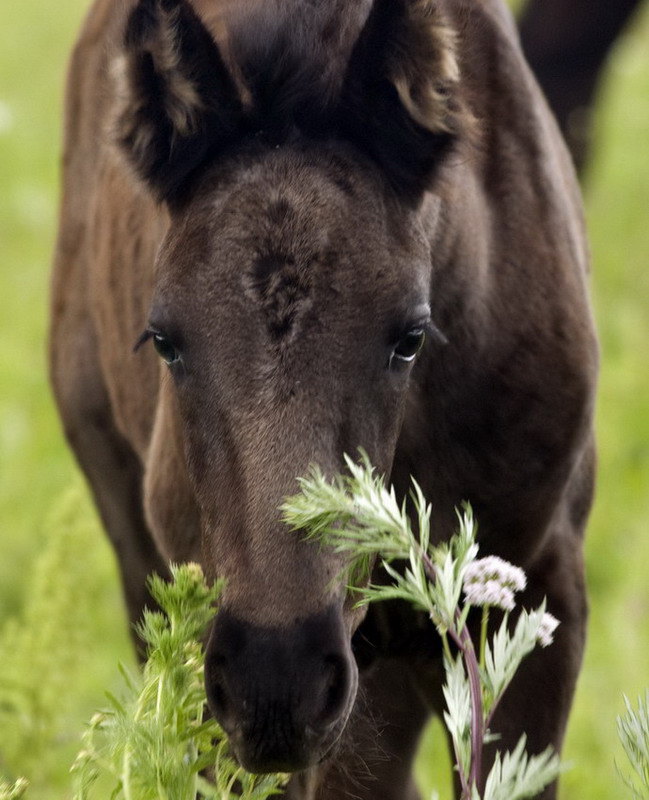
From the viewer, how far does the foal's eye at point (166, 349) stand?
108 inches

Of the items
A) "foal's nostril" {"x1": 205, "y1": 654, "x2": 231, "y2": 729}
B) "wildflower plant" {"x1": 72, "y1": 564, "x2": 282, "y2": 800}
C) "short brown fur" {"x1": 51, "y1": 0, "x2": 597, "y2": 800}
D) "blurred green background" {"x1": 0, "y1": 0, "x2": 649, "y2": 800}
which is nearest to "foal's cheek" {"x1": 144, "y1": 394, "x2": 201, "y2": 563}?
"short brown fur" {"x1": 51, "y1": 0, "x2": 597, "y2": 800}

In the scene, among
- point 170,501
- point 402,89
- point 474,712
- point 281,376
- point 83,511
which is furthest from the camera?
point 83,511

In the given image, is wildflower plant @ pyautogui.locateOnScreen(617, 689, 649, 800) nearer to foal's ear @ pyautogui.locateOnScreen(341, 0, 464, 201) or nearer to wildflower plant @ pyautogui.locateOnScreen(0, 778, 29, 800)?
wildflower plant @ pyautogui.locateOnScreen(0, 778, 29, 800)

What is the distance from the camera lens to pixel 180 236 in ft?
9.32

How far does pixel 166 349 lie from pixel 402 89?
680 mm

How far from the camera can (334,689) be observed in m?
2.42

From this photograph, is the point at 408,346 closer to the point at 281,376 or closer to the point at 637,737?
the point at 281,376

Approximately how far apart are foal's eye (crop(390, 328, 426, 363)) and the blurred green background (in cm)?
79

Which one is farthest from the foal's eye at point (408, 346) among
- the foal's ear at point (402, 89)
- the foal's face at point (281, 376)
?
the foal's ear at point (402, 89)

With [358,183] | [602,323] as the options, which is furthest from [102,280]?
[602,323]

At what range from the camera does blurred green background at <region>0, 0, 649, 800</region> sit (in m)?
4.11

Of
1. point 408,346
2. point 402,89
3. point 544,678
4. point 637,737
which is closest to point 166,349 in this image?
point 408,346

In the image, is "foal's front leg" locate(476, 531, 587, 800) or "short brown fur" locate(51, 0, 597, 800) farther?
"foal's front leg" locate(476, 531, 587, 800)

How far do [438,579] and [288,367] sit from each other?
1.71 feet
